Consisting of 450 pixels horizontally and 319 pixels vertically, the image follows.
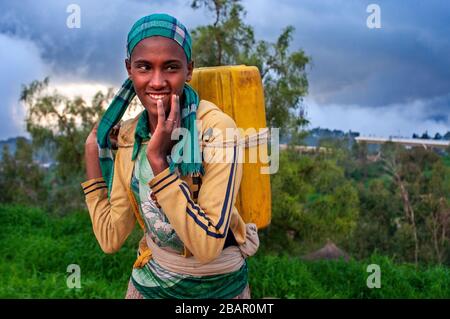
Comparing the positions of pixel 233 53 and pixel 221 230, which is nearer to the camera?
pixel 221 230

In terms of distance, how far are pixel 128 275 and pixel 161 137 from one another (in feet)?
14.4

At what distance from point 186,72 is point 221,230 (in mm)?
459

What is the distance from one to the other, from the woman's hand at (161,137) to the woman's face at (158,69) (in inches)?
2.2

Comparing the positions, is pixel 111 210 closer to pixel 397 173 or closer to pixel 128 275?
pixel 128 275

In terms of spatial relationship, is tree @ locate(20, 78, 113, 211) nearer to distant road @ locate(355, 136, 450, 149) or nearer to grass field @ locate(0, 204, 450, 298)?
grass field @ locate(0, 204, 450, 298)

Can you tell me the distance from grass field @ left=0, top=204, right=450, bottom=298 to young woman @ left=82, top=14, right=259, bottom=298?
3064 mm

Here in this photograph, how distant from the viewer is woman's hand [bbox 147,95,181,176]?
140 cm

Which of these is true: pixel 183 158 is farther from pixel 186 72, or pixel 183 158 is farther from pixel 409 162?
pixel 409 162

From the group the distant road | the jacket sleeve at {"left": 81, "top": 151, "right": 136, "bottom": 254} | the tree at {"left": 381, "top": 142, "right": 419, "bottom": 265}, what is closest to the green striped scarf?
the jacket sleeve at {"left": 81, "top": 151, "right": 136, "bottom": 254}

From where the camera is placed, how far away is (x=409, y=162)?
12.4 metres

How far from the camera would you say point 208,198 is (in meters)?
1.42

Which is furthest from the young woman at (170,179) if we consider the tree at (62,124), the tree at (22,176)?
the tree at (22,176)

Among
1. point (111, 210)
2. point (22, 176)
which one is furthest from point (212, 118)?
point (22, 176)

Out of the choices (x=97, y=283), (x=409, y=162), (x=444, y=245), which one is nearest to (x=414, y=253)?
(x=444, y=245)
